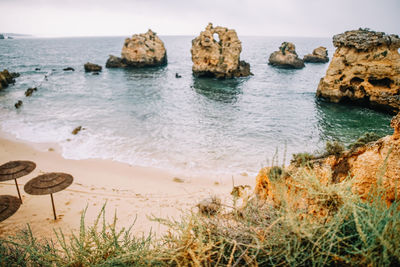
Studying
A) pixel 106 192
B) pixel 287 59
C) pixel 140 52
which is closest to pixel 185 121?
pixel 106 192

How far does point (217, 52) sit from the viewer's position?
3547cm

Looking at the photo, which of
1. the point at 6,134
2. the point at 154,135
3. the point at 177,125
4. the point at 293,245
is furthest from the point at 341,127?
the point at 6,134

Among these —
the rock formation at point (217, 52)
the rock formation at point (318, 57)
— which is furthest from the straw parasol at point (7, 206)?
the rock formation at point (318, 57)

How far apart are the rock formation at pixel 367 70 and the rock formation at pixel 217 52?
16.0m

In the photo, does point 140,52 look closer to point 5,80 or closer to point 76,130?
point 5,80

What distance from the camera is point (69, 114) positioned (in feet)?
68.5

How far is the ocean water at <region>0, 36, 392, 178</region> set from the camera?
14.1 meters

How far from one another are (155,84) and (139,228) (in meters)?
29.5

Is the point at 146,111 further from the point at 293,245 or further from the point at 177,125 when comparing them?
the point at 293,245

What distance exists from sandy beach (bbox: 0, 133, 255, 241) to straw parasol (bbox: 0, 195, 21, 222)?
1561 millimetres

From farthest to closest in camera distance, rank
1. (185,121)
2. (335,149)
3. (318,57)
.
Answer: (318,57)
(185,121)
(335,149)

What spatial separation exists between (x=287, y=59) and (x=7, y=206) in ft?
184

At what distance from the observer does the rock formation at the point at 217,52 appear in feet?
116

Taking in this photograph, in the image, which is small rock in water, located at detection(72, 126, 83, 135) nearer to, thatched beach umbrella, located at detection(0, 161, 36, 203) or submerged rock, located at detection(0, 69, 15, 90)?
thatched beach umbrella, located at detection(0, 161, 36, 203)
